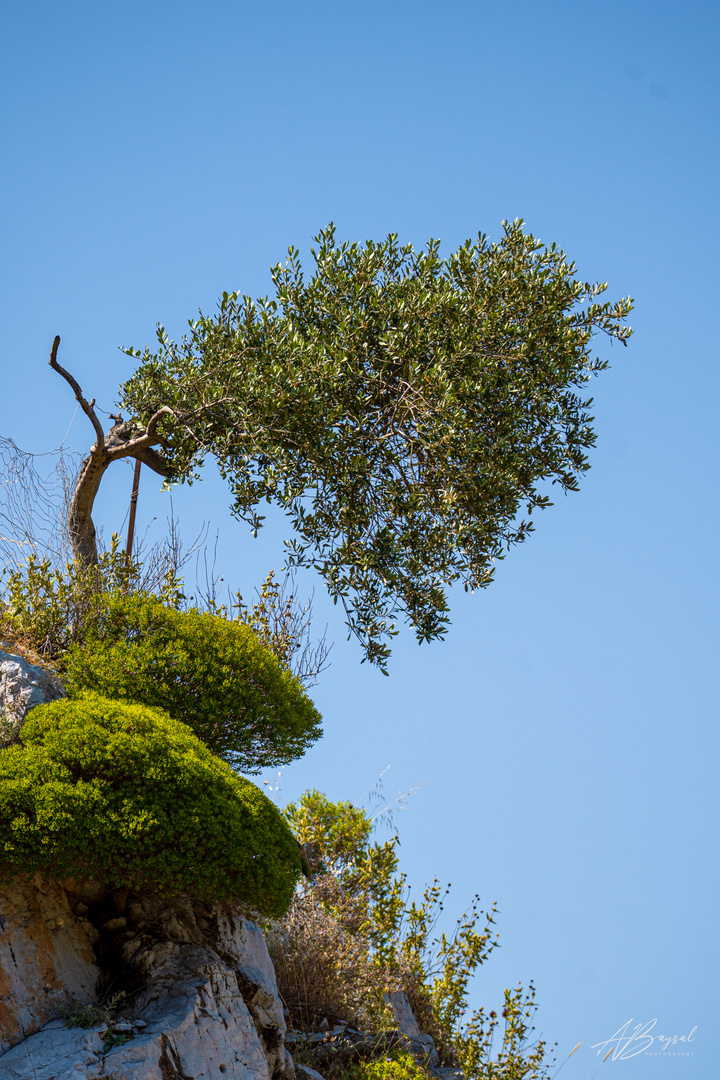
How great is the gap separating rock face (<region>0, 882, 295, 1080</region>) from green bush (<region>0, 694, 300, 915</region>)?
472mm

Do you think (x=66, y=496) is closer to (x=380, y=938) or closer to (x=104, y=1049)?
(x=380, y=938)

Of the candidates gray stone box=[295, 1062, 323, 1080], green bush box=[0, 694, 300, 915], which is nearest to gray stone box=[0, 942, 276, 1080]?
green bush box=[0, 694, 300, 915]

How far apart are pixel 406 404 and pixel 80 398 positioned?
13.0ft

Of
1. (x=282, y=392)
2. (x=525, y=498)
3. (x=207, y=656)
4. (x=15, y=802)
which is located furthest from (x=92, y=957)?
(x=525, y=498)

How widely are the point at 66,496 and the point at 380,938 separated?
7.57 metres

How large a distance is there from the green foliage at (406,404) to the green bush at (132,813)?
9.26ft

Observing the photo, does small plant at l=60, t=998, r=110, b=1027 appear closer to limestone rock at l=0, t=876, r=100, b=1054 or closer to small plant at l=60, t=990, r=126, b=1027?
small plant at l=60, t=990, r=126, b=1027

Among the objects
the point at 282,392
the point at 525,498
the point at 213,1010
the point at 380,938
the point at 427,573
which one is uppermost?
the point at 525,498

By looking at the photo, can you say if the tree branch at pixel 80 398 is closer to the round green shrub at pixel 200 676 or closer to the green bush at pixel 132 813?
the round green shrub at pixel 200 676

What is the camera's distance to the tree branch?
368 inches

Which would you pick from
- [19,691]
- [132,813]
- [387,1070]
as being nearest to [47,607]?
[19,691]

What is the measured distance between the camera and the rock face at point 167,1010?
5422 mm

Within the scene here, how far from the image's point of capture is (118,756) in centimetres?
619

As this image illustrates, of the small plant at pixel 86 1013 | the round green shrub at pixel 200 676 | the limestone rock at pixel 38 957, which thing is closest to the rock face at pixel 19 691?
the round green shrub at pixel 200 676
